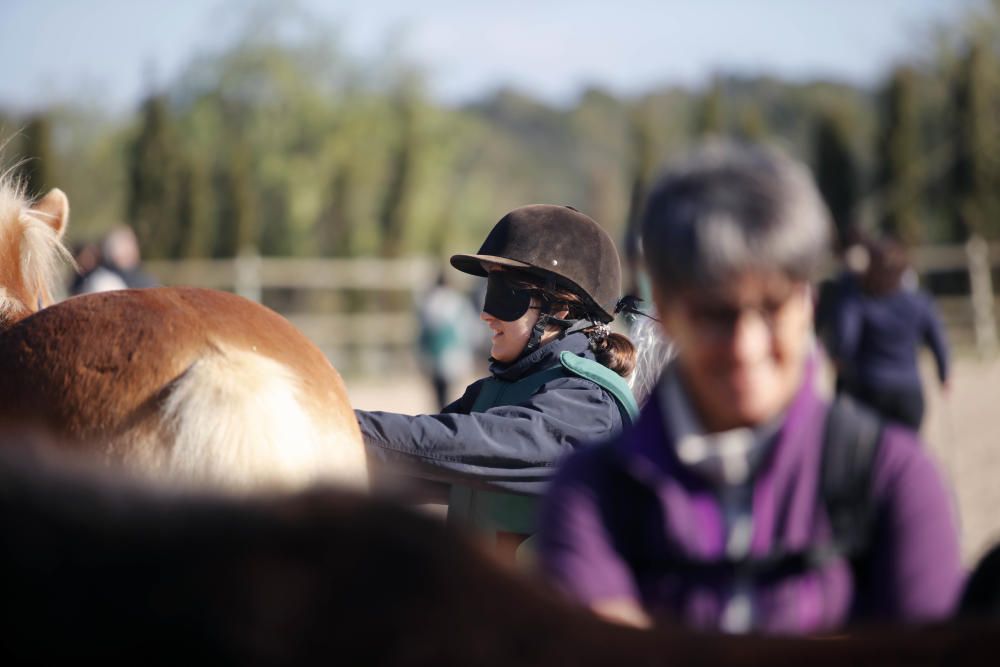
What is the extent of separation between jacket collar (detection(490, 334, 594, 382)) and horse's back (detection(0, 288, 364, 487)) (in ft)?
2.23

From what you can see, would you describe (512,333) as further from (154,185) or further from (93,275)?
(154,185)

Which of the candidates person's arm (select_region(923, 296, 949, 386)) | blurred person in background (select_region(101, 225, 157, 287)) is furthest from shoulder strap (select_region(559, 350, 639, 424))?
person's arm (select_region(923, 296, 949, 386))

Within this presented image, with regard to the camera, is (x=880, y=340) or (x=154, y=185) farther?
(x=154, y=185)

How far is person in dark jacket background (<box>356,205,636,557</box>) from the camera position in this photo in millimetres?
2633

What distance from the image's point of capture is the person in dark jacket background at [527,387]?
2.63 m

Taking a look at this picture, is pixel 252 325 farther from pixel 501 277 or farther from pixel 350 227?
pixel 350 227

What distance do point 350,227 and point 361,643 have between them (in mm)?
26360

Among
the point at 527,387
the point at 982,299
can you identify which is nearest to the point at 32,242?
the point at 527,387

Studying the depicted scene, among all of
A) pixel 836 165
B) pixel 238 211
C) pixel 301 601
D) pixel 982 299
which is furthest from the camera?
pixel 836 165

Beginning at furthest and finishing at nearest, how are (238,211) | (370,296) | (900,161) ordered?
(900,161) → (370,296) → (238,211)

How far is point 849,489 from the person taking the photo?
1.25m

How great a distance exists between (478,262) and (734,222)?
203 cm

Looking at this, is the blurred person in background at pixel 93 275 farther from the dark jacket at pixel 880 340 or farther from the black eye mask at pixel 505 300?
the dark jacket at pixel 880 340

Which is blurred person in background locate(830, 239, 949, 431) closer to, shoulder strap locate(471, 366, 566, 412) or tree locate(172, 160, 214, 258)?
shoulder strap locate(471, 366, 566, 412)
